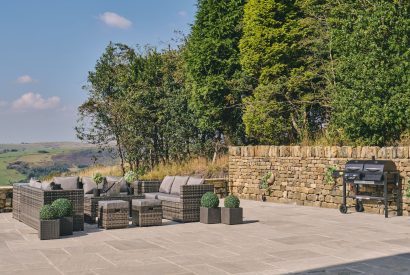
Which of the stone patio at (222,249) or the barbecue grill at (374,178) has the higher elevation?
the barbecue grill at (374,178)

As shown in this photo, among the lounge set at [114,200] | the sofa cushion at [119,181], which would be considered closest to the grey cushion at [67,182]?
the lounge set at [114,200]

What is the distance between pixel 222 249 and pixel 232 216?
9.12 ft

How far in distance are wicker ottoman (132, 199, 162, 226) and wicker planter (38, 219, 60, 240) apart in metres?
1.91

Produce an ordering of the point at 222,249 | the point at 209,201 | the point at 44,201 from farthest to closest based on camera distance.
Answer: the point at 209,201, the point at 44,201, the point at 222,249

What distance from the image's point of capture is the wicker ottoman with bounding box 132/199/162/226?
33.7ft

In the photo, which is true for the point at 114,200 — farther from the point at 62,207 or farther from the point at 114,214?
the point at 62,207

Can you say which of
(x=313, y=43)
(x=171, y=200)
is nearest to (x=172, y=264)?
Result: (x=171, y=200)

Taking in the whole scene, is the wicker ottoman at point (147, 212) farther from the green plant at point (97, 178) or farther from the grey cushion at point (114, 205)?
the green plant at point (97, 178)

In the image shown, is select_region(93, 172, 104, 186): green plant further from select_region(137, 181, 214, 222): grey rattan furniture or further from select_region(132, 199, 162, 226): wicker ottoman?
select_region(132, 199, 162, 226): wicker ottoman

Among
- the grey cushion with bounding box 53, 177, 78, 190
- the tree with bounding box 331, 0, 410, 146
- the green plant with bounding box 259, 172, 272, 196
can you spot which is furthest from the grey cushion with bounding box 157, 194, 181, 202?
the tree with bounding box 331, 0, 410, 146

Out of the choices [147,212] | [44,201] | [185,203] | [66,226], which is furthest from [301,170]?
[44,201]

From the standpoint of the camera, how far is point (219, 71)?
70.2 feet

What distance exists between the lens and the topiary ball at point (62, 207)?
29.5 feet

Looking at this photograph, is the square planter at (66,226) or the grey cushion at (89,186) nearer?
the square planter at (66,226)
